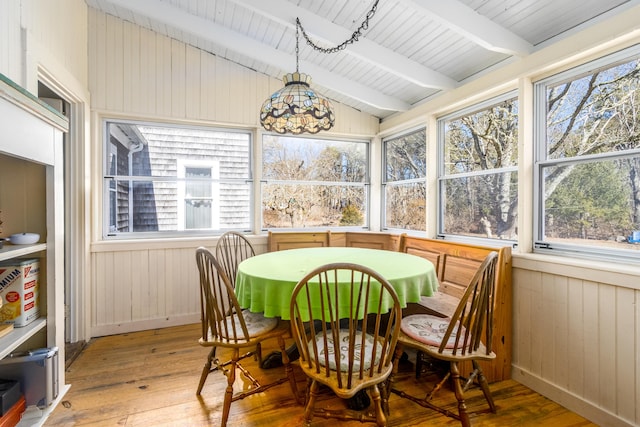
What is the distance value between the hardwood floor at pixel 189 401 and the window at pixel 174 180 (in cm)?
123

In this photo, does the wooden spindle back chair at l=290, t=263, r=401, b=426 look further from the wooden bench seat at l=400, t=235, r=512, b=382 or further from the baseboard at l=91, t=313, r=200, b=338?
the baseboard at l=91, t=313, r=200, b=338

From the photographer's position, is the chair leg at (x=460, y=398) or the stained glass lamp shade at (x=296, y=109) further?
the stained glass lamp shade at (x=296, y=109)

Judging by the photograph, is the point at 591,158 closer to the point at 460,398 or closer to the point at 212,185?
the point at 460,398

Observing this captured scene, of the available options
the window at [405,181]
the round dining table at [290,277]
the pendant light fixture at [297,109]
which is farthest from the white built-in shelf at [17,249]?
the window at [405,181]

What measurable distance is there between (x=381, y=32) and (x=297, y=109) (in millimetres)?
1144

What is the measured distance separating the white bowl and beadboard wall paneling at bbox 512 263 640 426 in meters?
2.56

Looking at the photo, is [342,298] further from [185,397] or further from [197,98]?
[197,98]

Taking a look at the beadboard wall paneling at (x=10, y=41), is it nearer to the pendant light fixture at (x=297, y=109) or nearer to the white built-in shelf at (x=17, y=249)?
the white built-in shelf at (x=17, y=249)

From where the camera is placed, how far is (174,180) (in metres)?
3.06

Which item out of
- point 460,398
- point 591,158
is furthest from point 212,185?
point 591,158

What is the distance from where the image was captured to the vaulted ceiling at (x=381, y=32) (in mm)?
1900

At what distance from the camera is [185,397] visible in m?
1.89

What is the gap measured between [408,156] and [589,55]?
172cm

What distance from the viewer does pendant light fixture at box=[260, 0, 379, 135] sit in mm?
1817
